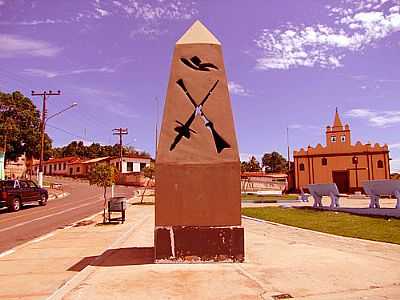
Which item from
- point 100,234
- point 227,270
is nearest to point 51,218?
point 100,234

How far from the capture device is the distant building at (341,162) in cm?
4328

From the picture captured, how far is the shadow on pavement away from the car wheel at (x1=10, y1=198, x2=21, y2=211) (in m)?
16.3

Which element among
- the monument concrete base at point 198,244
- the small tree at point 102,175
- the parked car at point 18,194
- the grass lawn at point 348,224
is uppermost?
the small tree at point 102,175

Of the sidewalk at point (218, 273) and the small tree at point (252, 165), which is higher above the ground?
the small tree at point (252, 165)

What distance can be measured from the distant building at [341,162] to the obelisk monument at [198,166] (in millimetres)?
38134

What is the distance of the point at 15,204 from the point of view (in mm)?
23625

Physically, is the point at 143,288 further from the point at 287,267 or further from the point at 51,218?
the point at 51,218

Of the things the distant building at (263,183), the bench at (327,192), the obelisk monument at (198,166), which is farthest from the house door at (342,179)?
the obelisk monument at (198,166)

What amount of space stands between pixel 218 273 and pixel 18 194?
20635 mm

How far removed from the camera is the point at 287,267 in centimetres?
696

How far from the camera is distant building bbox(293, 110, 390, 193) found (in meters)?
43.3

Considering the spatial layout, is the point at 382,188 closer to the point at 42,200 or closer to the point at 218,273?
the point at 218,273

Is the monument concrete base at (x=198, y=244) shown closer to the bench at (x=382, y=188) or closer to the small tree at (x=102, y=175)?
the bench at (x=382, y=188)

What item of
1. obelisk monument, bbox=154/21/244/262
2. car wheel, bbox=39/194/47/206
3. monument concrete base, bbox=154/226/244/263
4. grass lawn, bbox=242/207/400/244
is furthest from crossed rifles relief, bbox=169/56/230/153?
car wheel, bbox=39/194/47/206
